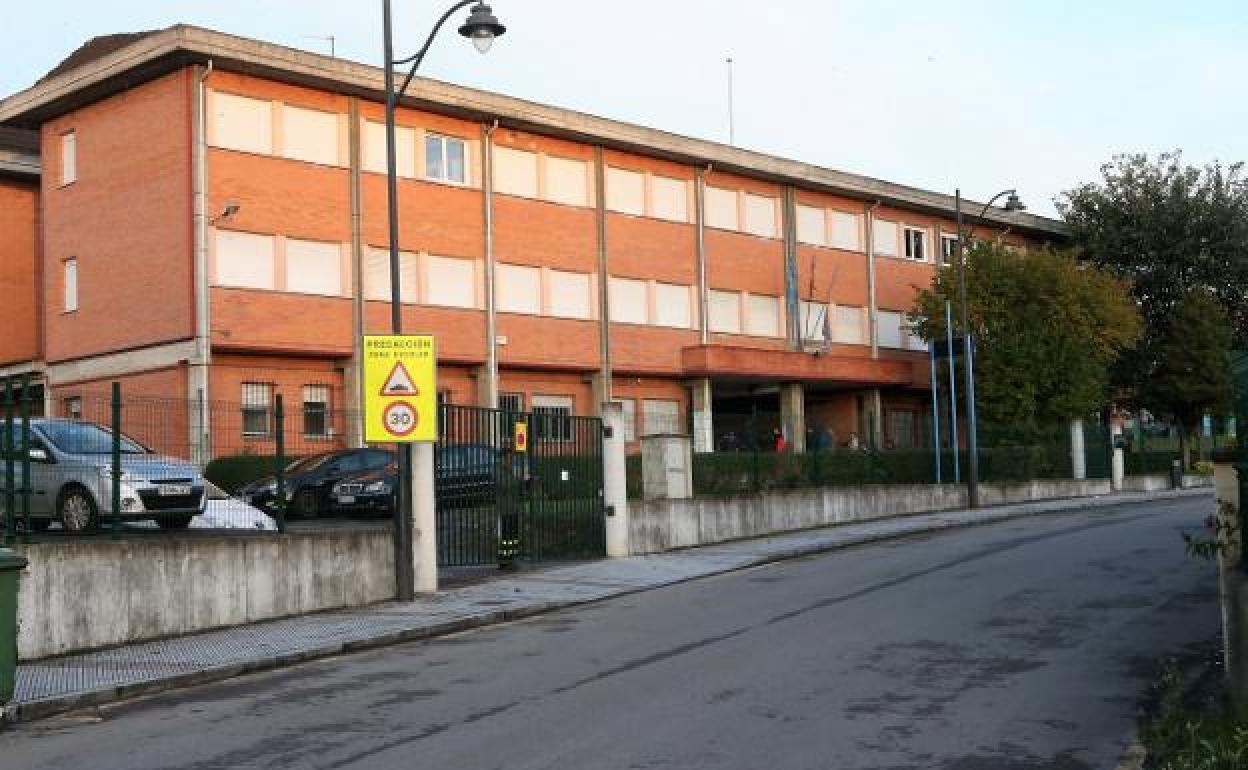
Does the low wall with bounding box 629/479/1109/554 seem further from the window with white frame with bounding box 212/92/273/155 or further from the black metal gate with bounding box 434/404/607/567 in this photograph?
the window with white frame with bounding box 212/92/273/155

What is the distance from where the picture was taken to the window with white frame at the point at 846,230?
52062mm

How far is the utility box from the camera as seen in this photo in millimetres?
10219

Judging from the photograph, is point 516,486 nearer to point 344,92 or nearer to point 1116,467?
point 344,92

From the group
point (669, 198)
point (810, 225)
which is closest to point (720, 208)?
point (669, 198)

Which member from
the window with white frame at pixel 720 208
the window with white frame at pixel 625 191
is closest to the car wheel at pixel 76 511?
the window with white frame at pixel 625 191

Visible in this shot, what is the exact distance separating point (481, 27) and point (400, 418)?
4.77 meters

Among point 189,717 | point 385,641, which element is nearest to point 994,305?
point 385,641

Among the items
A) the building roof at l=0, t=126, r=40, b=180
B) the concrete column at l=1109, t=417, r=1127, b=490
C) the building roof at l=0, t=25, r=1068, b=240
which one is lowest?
the concrete column at l=1109, t=417, r=1127, b=490

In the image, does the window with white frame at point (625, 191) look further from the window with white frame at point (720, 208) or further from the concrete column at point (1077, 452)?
the concrete column at point (1077, 452)

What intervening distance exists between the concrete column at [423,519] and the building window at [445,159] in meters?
22.0

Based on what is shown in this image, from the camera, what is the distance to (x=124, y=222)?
118ft

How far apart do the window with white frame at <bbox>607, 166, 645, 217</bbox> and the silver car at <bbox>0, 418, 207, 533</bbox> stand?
29.1m

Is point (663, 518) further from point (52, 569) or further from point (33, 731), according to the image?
point (33, 731)

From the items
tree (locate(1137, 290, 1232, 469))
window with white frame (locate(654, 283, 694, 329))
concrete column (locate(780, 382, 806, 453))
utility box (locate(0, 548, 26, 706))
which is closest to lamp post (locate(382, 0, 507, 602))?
utility box (locate(0, 548, 26, 706))
